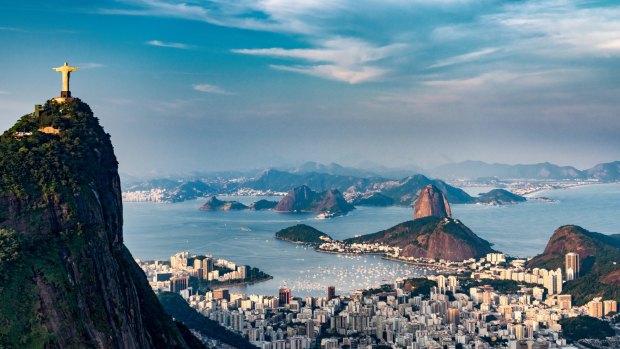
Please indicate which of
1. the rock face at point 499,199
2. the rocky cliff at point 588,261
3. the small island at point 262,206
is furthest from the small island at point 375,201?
the rocky cliff at point 588,261

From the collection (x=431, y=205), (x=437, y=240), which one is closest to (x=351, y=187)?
(x=431, y=205)

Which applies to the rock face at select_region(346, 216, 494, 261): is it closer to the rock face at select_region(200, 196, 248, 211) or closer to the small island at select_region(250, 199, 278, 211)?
the rock face at select_region(200, 196, 248, 211)

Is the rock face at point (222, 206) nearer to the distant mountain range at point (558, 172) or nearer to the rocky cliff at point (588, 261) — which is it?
the rocky cliff at point (588, 261)

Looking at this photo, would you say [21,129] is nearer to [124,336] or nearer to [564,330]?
[124,336]

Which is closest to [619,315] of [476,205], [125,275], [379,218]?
[125,275]

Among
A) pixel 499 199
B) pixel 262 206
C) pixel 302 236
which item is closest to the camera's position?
pixel 302 236

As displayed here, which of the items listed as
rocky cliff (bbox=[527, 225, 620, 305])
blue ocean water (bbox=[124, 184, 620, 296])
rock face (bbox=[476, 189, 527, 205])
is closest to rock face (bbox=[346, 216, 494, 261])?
blue ocean water (bbox=[124, 184, 620, 296])

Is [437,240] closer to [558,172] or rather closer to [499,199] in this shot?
[499,199]
